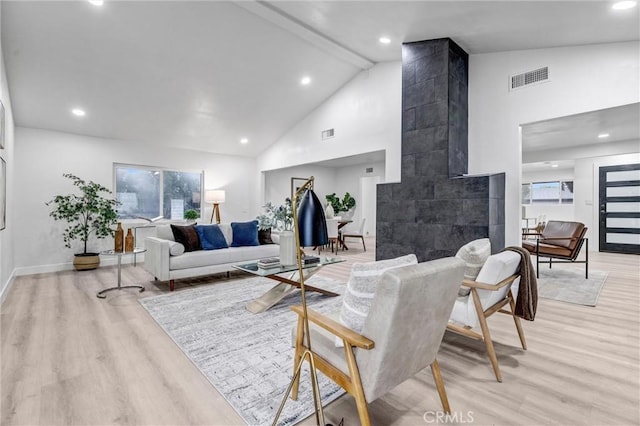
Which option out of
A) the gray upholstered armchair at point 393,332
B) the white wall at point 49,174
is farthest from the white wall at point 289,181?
the gray upholstered armchair at point 393,332

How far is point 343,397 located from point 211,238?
3317 mm

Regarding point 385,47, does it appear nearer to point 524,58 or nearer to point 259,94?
point 524,58

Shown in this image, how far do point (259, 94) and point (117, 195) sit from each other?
134 inches

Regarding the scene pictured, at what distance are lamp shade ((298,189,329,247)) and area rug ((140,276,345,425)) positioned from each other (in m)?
0.89

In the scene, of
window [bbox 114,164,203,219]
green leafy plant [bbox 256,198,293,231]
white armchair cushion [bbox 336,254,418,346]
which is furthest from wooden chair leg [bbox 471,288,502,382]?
window [bbox 114,164,203,219]

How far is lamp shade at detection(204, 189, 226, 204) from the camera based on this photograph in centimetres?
688

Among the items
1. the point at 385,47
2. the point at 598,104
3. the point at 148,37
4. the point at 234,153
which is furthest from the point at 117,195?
the point at 598,104

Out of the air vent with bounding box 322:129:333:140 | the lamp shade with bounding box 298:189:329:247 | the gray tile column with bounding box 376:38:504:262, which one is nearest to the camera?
the lamp shade with bounding box 298:189:329:247

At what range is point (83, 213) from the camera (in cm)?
524

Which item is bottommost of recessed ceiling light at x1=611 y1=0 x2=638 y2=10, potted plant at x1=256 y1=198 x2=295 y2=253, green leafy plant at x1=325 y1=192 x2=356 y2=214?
potted plant at x1=256 y1=198 x2=295 y2=253

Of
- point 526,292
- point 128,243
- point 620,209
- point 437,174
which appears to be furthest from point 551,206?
point 128,243

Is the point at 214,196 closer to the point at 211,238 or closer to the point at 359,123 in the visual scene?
the point at 211,238

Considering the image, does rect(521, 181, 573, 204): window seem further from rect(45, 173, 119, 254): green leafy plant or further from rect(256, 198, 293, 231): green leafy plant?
rect(45, 173, 119, 254): green leafy plant

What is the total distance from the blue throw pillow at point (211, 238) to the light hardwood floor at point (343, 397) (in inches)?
55.9
